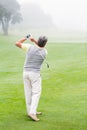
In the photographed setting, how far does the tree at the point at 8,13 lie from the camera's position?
86812 mm

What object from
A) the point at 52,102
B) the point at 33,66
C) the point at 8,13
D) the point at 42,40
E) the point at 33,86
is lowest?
the point at 8,13

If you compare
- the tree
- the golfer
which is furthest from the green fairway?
the tree

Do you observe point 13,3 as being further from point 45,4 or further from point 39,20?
point 45,4

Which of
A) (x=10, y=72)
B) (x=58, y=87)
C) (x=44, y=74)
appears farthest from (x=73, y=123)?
(x=10, y=72)

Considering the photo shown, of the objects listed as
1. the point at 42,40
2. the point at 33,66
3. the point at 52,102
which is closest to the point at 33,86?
the point at 33,66

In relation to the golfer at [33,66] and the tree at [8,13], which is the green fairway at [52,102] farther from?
the tree at [8,13]

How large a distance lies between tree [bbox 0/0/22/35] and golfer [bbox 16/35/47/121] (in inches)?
2895

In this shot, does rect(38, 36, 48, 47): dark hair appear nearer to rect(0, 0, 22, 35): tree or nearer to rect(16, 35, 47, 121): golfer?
rect(16, 35, 47, 121): golfer

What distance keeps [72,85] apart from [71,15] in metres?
151

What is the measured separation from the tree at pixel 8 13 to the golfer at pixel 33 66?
7353cm

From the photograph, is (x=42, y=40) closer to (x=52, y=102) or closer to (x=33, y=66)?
(x=33, y=66)

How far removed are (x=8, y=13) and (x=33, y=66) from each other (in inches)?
3019

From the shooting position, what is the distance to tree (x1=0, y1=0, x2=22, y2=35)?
3418 inches

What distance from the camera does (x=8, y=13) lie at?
88.4 metres
